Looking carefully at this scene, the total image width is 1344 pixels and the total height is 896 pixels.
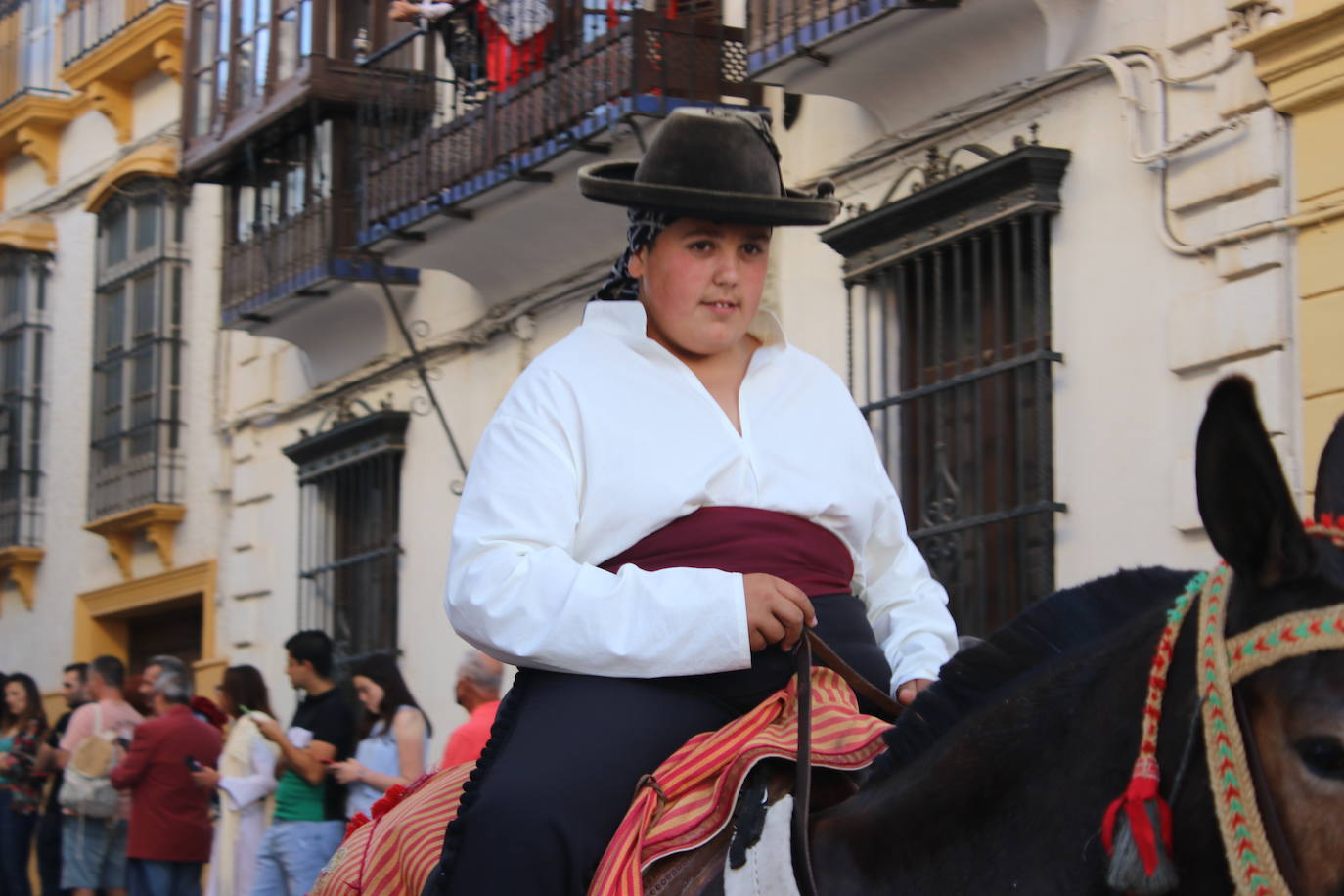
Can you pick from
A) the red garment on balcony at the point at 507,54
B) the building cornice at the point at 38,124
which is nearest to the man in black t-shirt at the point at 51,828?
the red garment on balcony at the point at 507,54

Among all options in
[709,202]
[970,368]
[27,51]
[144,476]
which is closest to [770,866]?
[709,202]

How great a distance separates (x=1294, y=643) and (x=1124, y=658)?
302mm

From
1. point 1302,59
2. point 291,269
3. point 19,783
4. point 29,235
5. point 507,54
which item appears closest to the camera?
point 1302,59

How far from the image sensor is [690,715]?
8.89 ft

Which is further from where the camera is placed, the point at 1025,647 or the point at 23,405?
the point at 23,405

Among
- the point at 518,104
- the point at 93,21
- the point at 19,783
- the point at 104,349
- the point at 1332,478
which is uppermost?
the point at 93,21

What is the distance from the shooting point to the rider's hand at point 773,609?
258cm

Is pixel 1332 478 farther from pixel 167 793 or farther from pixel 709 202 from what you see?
pixel 167 793

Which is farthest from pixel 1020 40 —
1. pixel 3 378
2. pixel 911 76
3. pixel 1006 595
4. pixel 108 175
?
pixel 3 378

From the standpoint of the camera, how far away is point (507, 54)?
11109 millimetres

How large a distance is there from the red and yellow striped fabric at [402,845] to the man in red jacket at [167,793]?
592 cm

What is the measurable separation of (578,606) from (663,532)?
0.26 metres

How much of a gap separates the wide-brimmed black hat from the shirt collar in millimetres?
167

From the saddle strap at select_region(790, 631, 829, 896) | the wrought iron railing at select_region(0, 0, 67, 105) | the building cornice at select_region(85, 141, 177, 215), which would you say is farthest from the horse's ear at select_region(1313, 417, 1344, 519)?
the wrought iron railing at select_region(0, 0, 67, 105)
